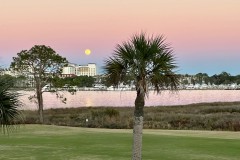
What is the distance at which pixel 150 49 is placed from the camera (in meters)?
10.4

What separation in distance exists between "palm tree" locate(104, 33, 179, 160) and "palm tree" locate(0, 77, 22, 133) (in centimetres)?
353

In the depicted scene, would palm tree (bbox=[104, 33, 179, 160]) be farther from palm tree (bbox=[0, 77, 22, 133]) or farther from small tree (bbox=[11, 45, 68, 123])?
small tree (bbox=[11, 45, 68, 123])

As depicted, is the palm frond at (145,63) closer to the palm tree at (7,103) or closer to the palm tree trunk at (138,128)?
the palm tree trunk at (138,128)

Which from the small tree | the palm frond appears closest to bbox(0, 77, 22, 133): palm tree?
the palm frond

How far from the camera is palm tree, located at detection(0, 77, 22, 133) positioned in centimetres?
1238

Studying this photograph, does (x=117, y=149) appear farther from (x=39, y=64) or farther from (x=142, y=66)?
(x=39, y=64)

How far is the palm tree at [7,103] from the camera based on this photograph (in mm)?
12383

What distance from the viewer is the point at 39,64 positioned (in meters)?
48.5

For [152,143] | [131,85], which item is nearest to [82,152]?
[152,143]

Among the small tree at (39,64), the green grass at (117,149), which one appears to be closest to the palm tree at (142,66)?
the green grass at (117,149)

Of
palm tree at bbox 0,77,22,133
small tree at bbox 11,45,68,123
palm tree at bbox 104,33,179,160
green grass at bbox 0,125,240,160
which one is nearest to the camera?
palm tree at bbox 104,33,179,160

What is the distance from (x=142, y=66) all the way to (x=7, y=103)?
448 centimetres

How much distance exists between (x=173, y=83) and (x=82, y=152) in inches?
390

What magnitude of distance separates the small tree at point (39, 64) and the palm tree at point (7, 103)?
34738mm
